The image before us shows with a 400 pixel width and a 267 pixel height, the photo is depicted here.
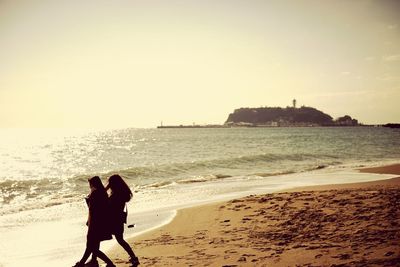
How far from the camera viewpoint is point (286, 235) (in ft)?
27.5

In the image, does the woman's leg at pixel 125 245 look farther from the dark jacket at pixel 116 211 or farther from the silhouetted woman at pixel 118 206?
the dark jacket at pixel 116 211

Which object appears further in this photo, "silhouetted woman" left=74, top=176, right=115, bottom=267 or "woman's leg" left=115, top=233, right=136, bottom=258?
"woman's leg" left=115, top=233, right=136, bottom=258

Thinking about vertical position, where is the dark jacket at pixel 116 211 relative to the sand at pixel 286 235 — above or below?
above

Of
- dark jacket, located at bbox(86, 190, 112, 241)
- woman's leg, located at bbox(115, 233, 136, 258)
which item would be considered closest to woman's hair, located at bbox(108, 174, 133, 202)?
dark jacket, located at bbox(86, 190, 112, 241)

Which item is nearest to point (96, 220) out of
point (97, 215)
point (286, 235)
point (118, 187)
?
point (97, 215)

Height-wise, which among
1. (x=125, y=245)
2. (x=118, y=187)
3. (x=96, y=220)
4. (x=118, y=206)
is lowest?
(x=125, y=245)

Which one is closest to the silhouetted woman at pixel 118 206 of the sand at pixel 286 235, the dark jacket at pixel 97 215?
the dark jacket at pixel 97 215

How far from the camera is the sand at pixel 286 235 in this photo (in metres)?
6.71

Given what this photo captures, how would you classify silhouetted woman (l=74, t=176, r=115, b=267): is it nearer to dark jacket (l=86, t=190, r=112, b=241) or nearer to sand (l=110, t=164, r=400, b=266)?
dark jacket (l=86, t=190, r=112, b=241)

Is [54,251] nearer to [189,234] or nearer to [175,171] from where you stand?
[189,234]

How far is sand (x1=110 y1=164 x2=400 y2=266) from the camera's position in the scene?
6.71 meters

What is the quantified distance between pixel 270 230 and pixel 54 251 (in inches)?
217

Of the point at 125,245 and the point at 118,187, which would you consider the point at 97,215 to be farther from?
the point at 125,245

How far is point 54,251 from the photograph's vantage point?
851 centimetres
